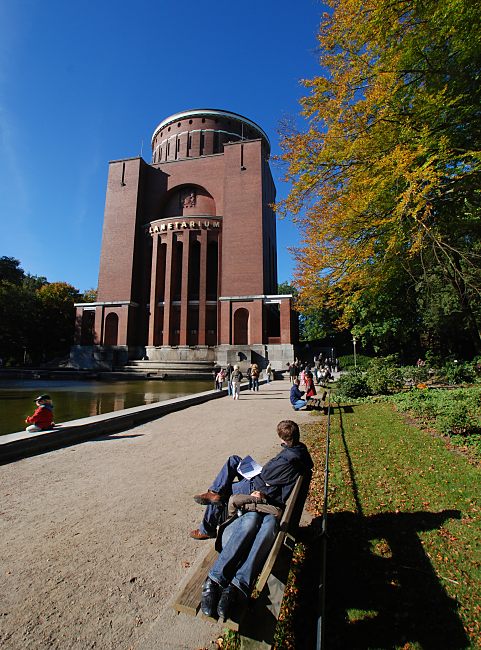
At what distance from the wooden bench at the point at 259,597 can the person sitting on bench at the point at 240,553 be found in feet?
0.20

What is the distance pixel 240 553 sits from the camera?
239 cm

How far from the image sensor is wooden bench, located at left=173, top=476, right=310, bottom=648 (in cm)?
195

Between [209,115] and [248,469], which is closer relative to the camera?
[248,469]

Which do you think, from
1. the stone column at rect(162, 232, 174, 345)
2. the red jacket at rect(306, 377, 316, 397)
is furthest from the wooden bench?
the stone column at rect(162, 232, 174, 345)

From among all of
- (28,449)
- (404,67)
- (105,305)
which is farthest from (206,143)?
(28,449)

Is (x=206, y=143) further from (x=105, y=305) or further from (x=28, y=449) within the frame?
(x=28, y=449)

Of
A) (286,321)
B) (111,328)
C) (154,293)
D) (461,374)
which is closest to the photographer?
(461,374)

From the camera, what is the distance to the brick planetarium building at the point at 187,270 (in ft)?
118

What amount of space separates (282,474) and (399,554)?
129 cm

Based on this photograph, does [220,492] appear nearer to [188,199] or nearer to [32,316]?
[188,199]

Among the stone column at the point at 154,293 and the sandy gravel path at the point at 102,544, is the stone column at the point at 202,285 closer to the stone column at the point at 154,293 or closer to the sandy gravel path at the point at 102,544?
the stone column at the point at 154,293

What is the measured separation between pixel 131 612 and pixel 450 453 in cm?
548

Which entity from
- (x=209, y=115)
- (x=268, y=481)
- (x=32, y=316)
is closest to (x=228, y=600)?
(x=268, y=481)

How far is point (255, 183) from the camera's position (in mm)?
38500
